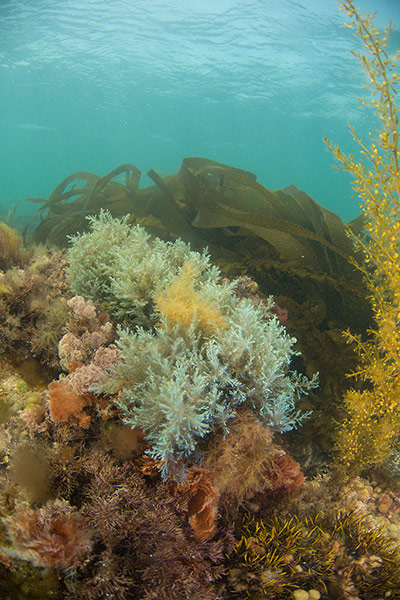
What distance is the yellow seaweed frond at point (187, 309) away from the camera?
250 cm

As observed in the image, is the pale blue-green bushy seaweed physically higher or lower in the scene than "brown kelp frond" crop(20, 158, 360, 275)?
lower

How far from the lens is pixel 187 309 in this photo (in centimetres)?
251

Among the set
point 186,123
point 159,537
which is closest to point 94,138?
point 186,123

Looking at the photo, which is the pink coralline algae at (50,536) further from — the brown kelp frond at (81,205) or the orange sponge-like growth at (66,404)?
the brown kelp frond at (81,205)

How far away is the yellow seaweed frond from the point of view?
2.50 m

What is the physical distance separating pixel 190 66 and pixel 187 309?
1424 inches

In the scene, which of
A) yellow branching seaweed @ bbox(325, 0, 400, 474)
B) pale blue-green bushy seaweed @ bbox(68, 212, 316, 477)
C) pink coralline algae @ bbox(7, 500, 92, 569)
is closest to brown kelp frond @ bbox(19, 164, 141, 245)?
pale blue-green bushy seaweed @ bbox(68, 212, 316, 477)

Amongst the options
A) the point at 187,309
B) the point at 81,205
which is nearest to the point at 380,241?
the point at 187,309

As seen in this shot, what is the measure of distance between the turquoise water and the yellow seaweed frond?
4.26 m

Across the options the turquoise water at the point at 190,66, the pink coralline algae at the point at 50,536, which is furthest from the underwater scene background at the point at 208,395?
the turquoise water at the point at 190,66

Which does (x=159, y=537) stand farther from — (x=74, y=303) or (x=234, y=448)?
(x=74, y=303)

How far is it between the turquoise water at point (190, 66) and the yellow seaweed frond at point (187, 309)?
4264 mm

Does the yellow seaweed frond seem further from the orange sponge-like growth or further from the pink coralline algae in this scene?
the pink coralline algae

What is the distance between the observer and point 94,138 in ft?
292
